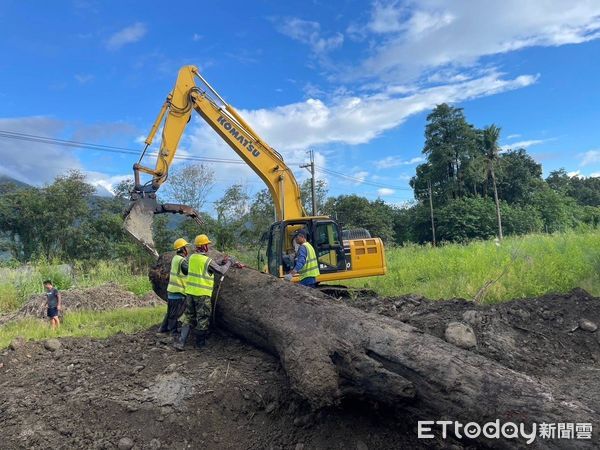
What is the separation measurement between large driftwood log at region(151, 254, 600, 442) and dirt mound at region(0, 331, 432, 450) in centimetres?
28

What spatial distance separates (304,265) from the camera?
277 inches

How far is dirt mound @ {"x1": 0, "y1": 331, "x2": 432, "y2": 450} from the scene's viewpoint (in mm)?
3617

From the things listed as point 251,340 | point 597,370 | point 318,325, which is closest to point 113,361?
point 251,340

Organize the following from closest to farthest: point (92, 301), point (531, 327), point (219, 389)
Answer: point (219, 389), point (531, 327), point (92, 301)

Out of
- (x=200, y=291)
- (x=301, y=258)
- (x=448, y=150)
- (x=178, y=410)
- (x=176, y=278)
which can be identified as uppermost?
(x=448, y=150)

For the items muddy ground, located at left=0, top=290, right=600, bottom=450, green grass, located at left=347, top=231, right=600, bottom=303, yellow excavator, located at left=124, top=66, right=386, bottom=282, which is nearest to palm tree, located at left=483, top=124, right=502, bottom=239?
green grass, located at left=347, top=231, right=600, bottom=303

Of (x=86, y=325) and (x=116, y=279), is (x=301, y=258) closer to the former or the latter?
(x=86, y=325)

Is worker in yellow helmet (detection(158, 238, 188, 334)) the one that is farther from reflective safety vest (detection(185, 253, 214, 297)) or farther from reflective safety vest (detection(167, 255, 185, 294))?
reflective safety vest (detection(185, 253, 214, 297))

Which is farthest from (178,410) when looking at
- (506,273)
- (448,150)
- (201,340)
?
(448,150)

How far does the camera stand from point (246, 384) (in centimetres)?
416

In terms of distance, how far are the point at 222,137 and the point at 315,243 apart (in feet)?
10.2

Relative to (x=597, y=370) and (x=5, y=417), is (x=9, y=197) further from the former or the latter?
(x=597, y=370)

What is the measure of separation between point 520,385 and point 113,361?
405cm

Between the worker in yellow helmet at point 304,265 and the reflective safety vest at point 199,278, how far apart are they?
6.53 ft
